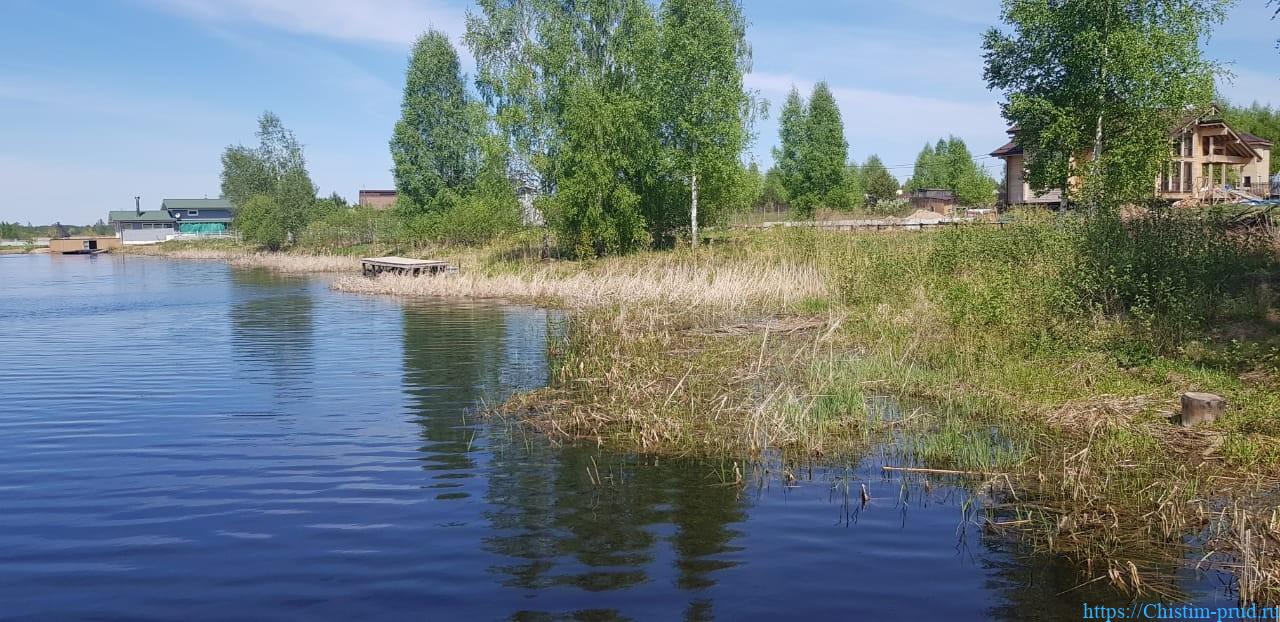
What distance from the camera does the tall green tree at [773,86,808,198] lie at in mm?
57688

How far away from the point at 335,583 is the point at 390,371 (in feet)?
34.4

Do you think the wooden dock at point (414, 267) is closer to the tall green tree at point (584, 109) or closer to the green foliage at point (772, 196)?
the tall green tree at point (584, 109)

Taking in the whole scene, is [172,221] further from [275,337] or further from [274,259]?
[275,337]

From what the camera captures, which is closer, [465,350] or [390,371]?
[390,371]

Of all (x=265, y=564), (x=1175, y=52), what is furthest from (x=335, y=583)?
(x=1175, y=52)

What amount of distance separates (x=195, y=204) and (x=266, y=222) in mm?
54389

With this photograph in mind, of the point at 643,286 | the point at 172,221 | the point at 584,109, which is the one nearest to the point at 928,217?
the point at 584,109

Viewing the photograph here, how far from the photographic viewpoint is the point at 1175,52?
2977cm

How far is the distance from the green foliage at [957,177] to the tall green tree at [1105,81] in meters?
33.7

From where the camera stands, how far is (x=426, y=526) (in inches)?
316

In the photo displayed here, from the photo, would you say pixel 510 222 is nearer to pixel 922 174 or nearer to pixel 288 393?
pixel 288 393

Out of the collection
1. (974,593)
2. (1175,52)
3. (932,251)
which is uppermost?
(1175,52)

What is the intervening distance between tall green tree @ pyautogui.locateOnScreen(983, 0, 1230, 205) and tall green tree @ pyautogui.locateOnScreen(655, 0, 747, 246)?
10.6 metres

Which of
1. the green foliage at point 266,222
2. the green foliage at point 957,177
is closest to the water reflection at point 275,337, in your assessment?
the green foliage at point 266,222
